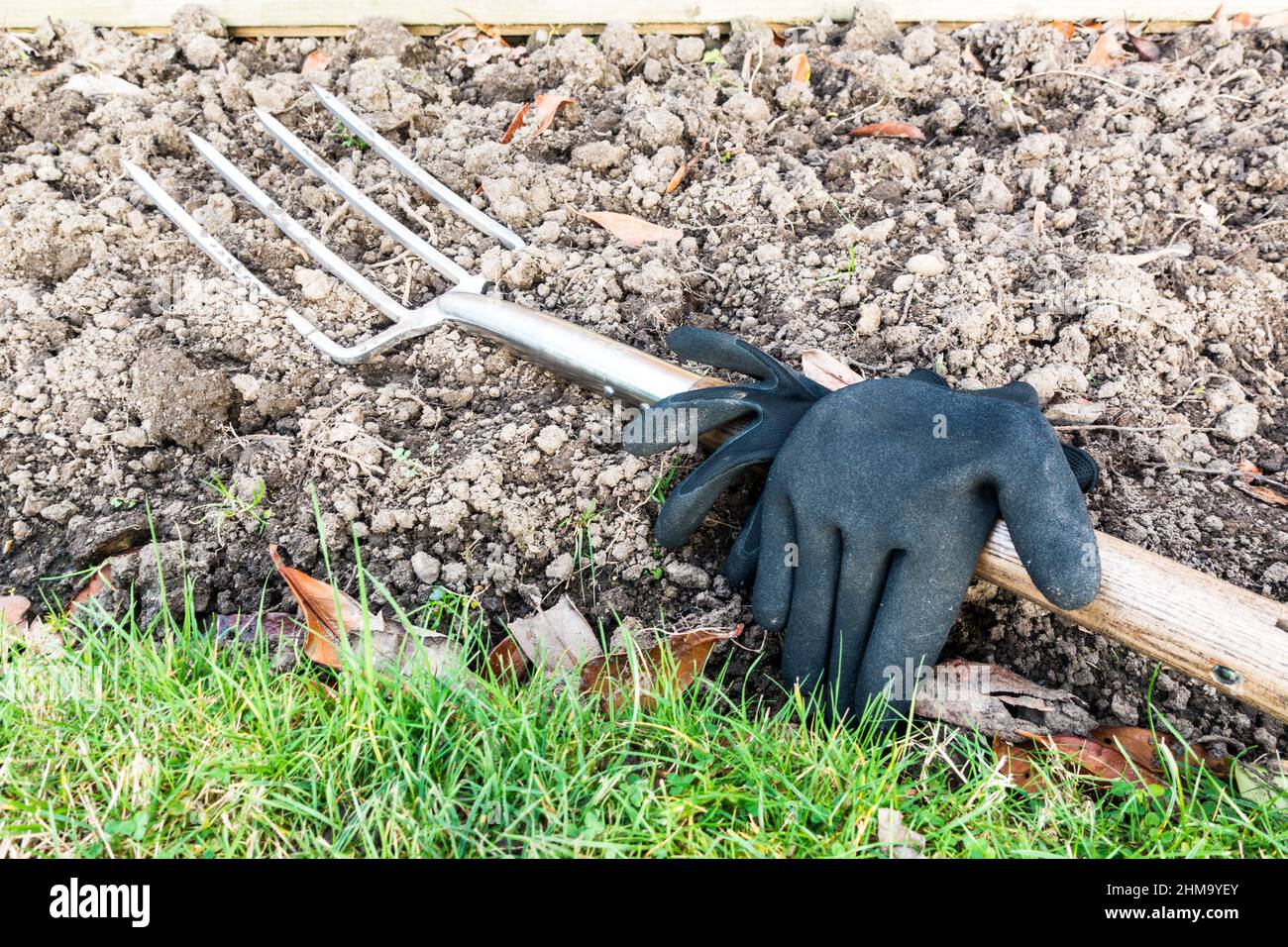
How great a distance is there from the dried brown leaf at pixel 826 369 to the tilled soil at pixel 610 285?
0.17 feet

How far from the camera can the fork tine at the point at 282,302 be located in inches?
86.2

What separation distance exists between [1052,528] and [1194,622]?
0.73ft

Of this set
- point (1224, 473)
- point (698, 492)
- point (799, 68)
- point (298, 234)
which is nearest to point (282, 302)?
point (298, 234)

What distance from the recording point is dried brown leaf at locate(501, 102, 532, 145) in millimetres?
2637

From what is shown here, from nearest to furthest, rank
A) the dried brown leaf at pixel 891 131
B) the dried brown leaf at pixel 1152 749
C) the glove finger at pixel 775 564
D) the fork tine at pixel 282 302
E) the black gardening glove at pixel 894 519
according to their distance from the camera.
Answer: the black gardening glove at pixel 894 519 → the dried brown leaf at pixel 1152 749 → the glove finger at pixel 775 564 → the fork tine at pixel 282 302 → the dried brown leaf at pixel 891 131

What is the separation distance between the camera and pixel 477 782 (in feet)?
4.59

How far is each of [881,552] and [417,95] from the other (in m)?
2.06

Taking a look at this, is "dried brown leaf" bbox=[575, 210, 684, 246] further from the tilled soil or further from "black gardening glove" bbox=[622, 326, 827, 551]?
"black gardening glove" bbox=[622, 326, 827, 551]

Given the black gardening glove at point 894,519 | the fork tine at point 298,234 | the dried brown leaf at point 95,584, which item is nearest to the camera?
the black gardening glove at point 894,519

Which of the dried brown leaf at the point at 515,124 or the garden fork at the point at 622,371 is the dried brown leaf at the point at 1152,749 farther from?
the dried brown leaf at the point at 515,124

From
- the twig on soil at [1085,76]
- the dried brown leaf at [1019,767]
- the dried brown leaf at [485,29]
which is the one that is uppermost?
the dried brown leaf at [485,29]

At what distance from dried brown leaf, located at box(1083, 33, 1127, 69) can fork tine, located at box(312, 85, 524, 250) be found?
1.86m

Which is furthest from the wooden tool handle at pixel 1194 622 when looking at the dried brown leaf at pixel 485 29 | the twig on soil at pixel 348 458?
the dried brown leaf at pixel 485 29

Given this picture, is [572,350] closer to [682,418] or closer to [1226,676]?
[682,418]
